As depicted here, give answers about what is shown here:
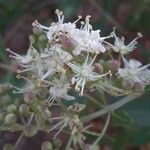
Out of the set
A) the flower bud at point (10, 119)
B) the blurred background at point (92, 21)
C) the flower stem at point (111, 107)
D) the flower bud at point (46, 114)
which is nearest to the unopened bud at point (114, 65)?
the flower stem at point (111, 107)

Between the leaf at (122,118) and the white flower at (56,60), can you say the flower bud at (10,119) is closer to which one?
the white flower at (56,60)

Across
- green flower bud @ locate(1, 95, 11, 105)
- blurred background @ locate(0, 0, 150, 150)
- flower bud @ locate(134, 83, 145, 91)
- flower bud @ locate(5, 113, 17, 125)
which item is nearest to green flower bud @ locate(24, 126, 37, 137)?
flower bud @ locate(5, 113, 17, 125)

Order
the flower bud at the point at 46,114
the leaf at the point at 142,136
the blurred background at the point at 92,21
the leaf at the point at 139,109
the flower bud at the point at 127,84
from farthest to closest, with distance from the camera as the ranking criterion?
the blurred background at the point at 92,21 < the leaf at the point at 142,136 < the leaf at the point at 139,109 < the flower bud at the point at 127,84 < the flower bud at the point at 46,114

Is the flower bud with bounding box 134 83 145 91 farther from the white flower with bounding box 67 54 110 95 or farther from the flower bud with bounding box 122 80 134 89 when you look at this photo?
the white flower with bounding box 67 54 110 95

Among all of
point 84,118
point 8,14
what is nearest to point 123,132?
point 84,118

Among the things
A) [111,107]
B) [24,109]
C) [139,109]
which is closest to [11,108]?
[24,109]

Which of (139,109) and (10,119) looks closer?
(10,119)

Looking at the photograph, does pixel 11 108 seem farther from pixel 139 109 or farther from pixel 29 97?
pixel 139 109
